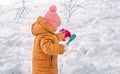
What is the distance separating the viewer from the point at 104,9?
8.09 meters

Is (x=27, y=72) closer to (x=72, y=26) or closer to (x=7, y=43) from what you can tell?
(x=7, y=43)

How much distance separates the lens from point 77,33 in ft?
22.9

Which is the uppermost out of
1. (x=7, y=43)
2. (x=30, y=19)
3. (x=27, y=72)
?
(x=30, y=19)

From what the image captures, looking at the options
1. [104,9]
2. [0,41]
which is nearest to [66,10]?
[104,9]

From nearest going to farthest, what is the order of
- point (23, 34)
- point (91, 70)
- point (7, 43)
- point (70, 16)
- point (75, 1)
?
1. point (91, 70)
2. point (7, 43)
3. point (23, 34)
4. point (70, 16)
5. point (75, 1)

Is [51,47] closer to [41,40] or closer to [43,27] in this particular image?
[41,40]

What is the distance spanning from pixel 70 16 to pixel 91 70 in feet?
8.87

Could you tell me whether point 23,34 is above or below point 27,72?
above

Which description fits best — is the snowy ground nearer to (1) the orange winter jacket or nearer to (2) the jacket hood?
(1) the orange winter jacket

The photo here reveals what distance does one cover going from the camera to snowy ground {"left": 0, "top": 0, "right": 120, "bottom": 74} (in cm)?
559

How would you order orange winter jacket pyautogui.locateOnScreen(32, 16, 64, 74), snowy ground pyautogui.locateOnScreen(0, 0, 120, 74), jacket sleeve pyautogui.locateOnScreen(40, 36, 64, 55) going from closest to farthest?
jacket sleeve pyautogui.locateOnScreen(40, 36, 64, 55), orange winter jacket pyautogui.locateOnScreen(32, 16, 64, 74), snowy ground pyautogui.locateOnScreen(0, 0, 120, 74)

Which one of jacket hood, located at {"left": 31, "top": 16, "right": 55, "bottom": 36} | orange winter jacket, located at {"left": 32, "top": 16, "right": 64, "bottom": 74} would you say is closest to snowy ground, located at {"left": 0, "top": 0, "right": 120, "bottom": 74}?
orange winter jacket, located at {"left": 32, "top": 16, "right": 64, "bottom": 74}

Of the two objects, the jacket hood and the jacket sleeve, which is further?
the jacket hood

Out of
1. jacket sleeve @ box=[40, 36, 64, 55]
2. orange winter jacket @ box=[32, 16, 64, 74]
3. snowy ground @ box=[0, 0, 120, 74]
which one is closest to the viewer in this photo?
jacket sleeve @ box=[40, 36, 64, 55]
